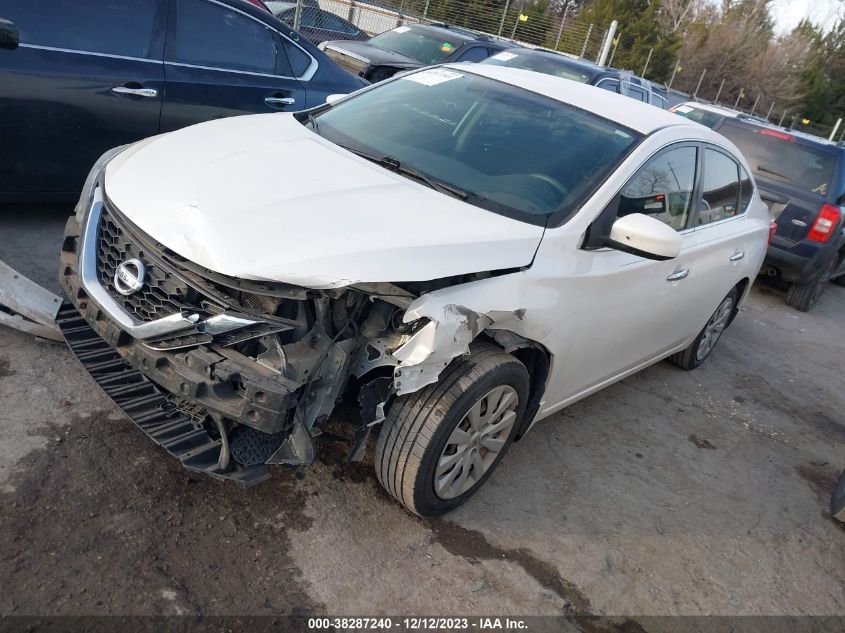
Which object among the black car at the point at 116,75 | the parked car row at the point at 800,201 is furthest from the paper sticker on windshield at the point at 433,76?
the parked car row at the point at 800,201

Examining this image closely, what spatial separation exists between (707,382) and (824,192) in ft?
12.1

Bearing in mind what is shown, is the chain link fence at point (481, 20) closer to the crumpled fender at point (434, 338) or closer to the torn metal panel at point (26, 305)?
the torn metal panel at point (26, 305)

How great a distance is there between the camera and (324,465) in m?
3.29

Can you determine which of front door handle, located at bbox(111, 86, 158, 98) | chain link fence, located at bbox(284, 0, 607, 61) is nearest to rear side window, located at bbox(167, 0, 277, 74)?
front door handle, located at bbox(111, 86, 158, 98)

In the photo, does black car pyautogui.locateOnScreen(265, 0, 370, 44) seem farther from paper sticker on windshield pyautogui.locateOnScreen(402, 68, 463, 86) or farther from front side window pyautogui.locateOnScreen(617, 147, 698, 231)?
front side window pyautogui.locateOnScreen(617, 147, 698, 231)

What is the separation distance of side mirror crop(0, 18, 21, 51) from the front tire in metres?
2.95

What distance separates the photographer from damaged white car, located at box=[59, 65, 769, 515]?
258 centimetres

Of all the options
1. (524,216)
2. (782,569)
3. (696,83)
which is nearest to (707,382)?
(782,569)

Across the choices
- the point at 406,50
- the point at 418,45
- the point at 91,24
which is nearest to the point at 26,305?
the point at 91,24

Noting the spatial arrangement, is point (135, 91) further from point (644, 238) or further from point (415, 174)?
point (644, 238)

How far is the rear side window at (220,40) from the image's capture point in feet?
16.6

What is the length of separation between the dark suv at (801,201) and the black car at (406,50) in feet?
13.9

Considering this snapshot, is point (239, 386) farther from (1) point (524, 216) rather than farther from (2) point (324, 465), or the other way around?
(1) point (524, 216)

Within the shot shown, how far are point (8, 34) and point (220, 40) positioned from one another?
64.5 inches
